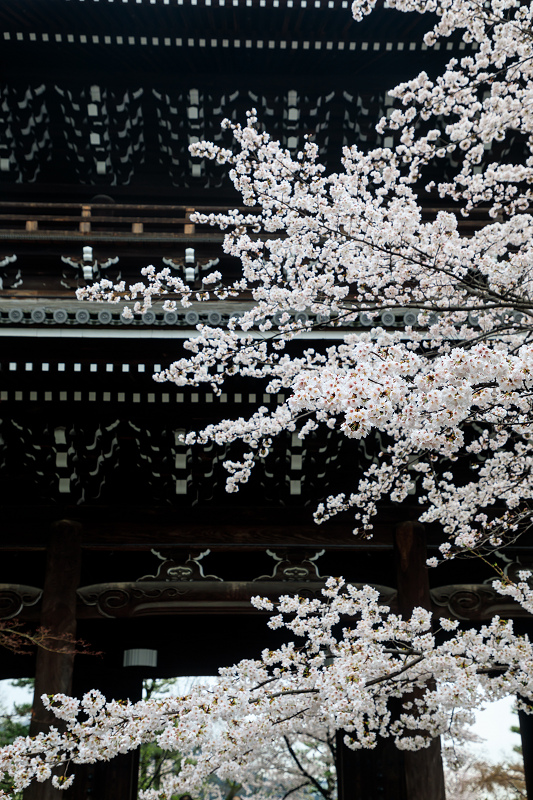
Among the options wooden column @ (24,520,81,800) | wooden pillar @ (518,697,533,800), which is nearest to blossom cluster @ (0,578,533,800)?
wooden column @ (24,520,81,800)

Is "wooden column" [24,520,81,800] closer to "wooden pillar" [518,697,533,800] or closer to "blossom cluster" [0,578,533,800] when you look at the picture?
"blossom cluster" [0,578,533,800]

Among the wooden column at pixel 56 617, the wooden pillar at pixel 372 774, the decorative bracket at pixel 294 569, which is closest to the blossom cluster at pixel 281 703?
the wooden column at pixel 56 617

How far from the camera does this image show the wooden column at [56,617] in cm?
546

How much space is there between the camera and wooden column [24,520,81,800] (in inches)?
215

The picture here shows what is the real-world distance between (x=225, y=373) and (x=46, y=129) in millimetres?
4462

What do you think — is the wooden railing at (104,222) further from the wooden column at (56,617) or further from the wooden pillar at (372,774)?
the wooden pillar at (372,774)

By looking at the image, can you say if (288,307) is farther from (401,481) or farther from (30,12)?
(30,12)

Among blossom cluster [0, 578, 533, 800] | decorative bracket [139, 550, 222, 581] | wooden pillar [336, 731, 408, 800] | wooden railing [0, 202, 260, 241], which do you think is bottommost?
wooden pillar [336, 731, 408, 800]

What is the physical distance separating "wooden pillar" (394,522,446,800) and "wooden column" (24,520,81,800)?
9.02 feet

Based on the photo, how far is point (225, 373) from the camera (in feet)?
18.0

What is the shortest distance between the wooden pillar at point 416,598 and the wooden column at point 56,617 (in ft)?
9.02

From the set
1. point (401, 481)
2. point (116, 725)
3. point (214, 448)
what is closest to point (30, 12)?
point (214, 448)

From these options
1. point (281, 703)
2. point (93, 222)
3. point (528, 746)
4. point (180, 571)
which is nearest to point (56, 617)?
point (180, 571)

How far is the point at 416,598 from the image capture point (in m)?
6.04
